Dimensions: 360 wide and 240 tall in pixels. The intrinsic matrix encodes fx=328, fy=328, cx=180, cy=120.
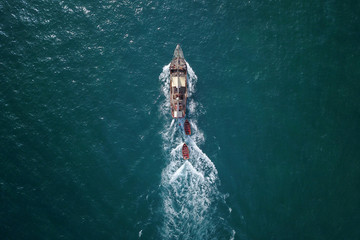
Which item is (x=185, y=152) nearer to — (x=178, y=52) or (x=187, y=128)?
(x=187, y=128)

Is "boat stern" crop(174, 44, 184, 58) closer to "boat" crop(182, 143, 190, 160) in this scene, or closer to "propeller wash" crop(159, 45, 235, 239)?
"propeller wash" crop(159, 45, 235, 239)

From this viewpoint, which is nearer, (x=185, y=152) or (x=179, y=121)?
(x=185, y=152)

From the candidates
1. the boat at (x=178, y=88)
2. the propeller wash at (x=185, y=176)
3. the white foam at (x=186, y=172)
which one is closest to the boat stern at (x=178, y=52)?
the propeller wash at (x=185, y=176)

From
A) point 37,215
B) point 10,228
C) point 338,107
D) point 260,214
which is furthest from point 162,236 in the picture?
point 338,107

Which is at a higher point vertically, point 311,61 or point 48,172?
point 311,61

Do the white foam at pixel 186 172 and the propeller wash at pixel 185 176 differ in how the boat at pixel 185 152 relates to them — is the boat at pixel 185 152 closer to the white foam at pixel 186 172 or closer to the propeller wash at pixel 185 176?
the propeller wash at pixel 185 176

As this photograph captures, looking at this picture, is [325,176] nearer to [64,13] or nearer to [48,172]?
[48,172]

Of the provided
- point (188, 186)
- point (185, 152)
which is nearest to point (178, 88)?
point (185, 152)
